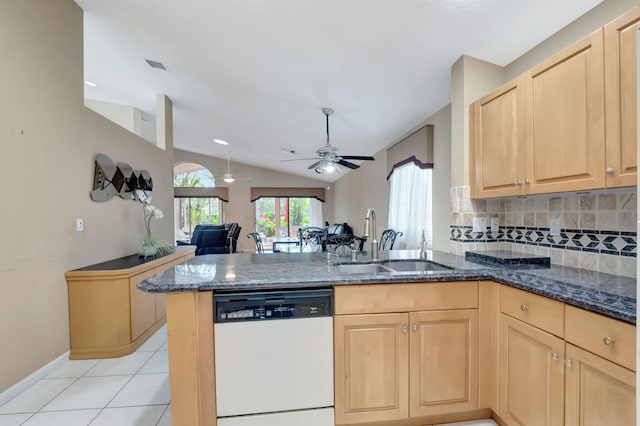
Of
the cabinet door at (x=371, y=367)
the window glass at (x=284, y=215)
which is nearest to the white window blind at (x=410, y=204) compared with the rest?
→ the cabinet door at (x=371, y=367)

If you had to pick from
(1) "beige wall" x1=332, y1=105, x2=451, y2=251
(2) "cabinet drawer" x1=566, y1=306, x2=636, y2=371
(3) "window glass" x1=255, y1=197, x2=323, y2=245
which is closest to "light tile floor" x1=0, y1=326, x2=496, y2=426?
(2) "cabinet drawer" x1=566, y1=306, x2=636, y2=371

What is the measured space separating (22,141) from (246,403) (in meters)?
2.34

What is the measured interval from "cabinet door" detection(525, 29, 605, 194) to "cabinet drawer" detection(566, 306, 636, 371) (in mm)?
627

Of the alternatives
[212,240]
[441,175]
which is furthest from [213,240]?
[441,175]

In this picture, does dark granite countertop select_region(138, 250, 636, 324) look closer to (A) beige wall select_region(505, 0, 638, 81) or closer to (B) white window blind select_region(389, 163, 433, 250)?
(A) beige wall select_region(505, 0, 638, 81)

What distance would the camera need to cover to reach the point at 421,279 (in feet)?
5.17

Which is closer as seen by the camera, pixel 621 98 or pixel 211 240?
pixel 621 98

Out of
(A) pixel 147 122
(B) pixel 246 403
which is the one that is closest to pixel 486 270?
(B) pixel 246 403

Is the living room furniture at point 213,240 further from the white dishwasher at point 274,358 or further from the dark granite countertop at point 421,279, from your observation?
the white dishwasher at point 274,358

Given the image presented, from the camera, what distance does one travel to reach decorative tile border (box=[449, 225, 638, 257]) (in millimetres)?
1488

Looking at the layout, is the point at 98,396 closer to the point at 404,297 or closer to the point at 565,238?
the point at 404,297

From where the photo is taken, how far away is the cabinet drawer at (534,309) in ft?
4.09

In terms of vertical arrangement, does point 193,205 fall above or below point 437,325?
above

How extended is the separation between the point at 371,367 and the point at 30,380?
2395 mm
